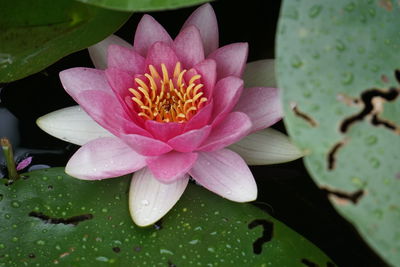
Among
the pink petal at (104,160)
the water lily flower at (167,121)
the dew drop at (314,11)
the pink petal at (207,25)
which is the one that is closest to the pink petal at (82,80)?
the water lily flower at (167,121)

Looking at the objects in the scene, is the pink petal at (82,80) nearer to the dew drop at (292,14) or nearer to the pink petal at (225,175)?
the pink petal at (225,175)

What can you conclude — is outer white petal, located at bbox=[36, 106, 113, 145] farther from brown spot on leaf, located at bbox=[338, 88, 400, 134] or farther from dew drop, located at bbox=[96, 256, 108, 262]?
brown spot on leaf, located at bbox=[338, 88, 400, 134]

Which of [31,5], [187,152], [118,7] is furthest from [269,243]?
[31,5]

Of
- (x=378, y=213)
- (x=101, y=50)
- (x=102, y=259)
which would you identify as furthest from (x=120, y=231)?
(x=378, y=213)

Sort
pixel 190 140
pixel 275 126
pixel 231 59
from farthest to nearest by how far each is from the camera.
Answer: pixel 275 126 → pixel 231 59 → pixel 190 140

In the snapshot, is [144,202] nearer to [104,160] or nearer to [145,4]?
[104,160]

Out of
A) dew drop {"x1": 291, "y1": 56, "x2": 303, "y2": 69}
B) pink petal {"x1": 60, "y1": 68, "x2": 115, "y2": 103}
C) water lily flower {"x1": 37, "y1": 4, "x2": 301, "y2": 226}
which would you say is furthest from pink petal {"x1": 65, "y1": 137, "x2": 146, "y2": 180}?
dew drop {"x1": 291, "y1": 56, "x2": 303, "y2": 69}
